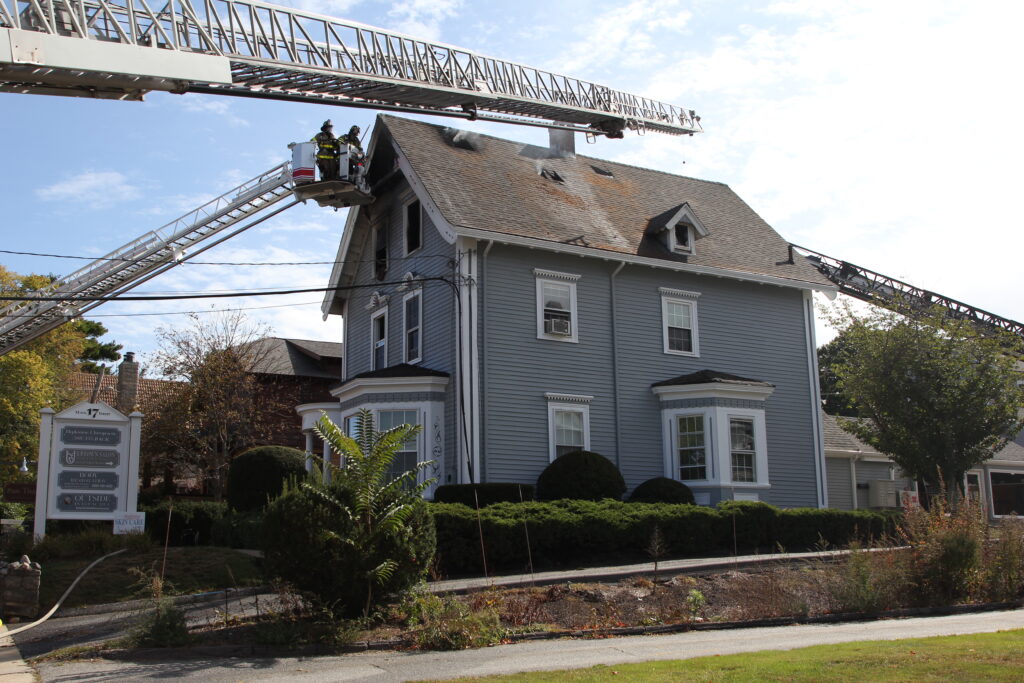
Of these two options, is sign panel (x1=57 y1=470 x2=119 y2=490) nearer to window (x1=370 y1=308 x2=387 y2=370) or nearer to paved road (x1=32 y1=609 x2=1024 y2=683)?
paved road (x1=32 y1=609 x2=1024 y2=683)

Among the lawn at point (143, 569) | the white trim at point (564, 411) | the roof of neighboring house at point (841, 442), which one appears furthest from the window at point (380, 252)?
the roof of neighboring house at point (841, 442)

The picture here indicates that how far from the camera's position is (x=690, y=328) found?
88.6 ft

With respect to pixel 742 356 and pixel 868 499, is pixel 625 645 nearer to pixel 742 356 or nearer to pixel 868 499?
pixel 742 356

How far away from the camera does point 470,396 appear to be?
22.7 metres

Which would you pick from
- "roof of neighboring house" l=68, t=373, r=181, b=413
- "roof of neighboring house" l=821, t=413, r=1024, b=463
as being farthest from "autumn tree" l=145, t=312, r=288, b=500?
"roof of neighboring house" l=821, t=413, r=1024, b=463

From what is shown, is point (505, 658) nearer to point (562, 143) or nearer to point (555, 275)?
point (555, 275)

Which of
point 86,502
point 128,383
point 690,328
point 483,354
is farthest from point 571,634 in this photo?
point 128,383

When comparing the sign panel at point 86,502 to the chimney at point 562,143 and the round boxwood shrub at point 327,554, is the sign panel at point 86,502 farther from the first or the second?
the chimney at point 562,143

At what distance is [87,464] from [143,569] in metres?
4.84

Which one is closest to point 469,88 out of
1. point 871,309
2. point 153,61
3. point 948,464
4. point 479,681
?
point 153,61

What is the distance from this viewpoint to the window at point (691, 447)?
82.3 ft

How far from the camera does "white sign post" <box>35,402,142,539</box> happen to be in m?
18.3

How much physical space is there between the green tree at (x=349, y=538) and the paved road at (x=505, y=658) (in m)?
1.16

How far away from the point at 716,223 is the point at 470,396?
11.7 m
